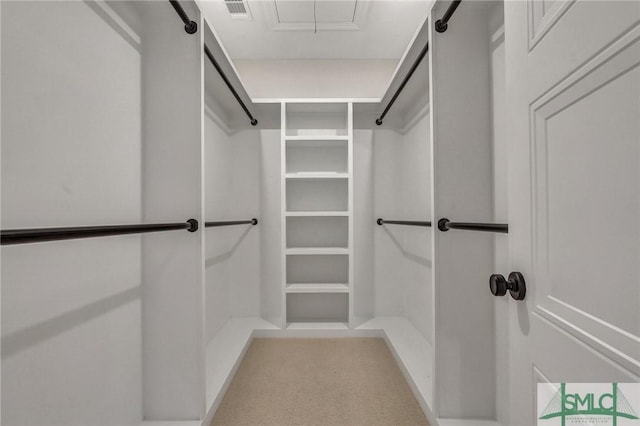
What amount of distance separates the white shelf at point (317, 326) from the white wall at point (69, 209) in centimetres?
116

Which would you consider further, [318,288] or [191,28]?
[318,288]

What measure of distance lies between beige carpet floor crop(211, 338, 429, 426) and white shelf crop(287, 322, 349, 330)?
168 millimetres

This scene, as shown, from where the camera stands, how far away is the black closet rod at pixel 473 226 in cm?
84

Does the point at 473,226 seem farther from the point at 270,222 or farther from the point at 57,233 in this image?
the point at 270,222

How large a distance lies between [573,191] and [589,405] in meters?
0.33

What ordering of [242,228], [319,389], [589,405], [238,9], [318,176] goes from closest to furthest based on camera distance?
[589,405]
[319,389]
[238,9]
[318,176]
[242,228]

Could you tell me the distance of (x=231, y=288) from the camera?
2.37 metres

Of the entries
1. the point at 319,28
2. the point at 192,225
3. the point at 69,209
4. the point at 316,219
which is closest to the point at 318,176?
the point at 316,219

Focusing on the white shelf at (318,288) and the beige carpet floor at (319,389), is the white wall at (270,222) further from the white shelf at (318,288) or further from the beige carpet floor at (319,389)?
the beige carpet floor at (319,389)

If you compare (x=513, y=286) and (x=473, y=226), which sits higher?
(x=473, y=226)

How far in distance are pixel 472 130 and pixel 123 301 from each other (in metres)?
1.50

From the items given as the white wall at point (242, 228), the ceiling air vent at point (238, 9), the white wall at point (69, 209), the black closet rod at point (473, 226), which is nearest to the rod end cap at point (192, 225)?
the white wall at point (69, 209)

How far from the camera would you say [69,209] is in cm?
83

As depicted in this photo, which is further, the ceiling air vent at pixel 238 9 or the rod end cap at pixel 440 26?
the ceiling air vent at pixel 238 9
